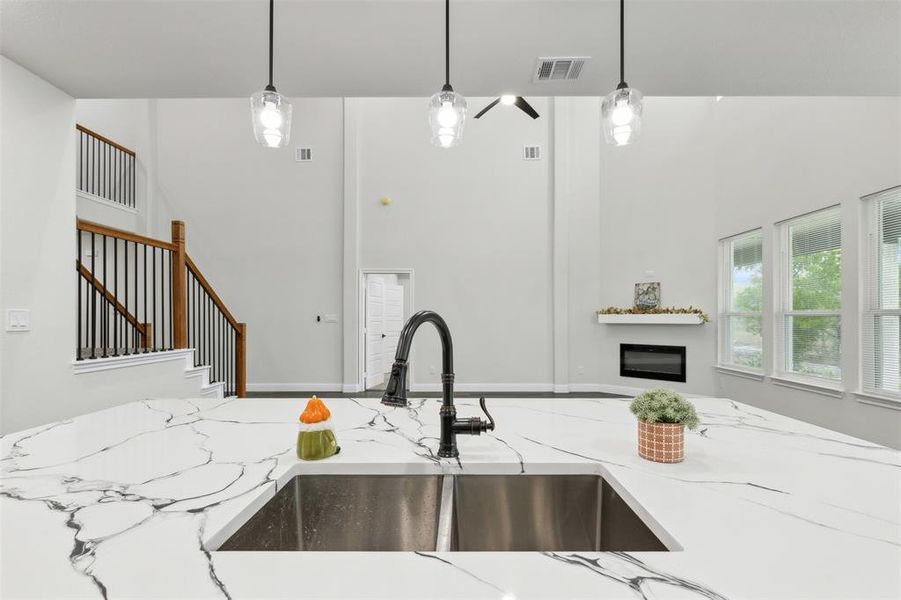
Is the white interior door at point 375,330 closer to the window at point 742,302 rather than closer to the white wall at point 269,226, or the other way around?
the white wall at point 269,226

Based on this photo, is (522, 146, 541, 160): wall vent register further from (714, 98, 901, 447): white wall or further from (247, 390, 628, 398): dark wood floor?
(247, 390, 628, 398): dark wood floor

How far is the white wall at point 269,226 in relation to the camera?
5480mm

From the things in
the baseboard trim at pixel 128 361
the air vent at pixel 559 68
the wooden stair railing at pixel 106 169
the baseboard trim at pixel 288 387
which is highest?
the wooden stair railing at pixel 106 169

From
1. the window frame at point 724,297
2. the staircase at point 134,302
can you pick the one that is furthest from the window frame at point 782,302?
the staircase at point 134,302

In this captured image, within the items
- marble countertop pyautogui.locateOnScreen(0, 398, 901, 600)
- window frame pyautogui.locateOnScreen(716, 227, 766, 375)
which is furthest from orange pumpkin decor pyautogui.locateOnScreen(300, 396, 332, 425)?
window frame pyautogui.locateOnScreen(716, 227, 766, 375)

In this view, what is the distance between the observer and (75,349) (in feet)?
7.52

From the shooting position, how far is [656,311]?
5.03 metres

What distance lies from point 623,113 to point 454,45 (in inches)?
41.4

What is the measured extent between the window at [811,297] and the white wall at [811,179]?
11cm

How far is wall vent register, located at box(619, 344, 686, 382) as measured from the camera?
5.00 m

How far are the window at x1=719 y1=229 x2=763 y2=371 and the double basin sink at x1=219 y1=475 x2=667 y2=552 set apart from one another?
4.29 m

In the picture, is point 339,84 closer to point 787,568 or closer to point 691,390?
point 787,568

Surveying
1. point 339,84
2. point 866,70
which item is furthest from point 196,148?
point 866,70

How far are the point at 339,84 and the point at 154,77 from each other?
0.98 m
